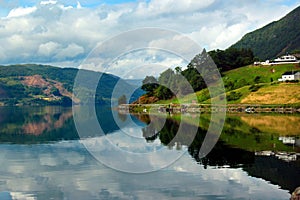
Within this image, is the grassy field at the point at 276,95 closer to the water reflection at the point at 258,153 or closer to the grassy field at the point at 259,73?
the grassy field at the point at 259,73

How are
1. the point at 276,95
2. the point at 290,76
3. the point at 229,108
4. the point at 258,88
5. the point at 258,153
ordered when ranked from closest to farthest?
the point at 258,153 → the point at 276,95 → the point at 229,108 → the point at 258,88 → the point at 290,76

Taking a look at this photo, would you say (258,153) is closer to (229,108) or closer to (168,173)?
(168,173)

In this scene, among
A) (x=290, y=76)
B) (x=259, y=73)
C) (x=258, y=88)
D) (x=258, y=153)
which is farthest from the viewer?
(x=259, y=73)

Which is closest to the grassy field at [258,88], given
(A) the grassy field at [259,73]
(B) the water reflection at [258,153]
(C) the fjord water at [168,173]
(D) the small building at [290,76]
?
(A) the grassy field at [259,73]

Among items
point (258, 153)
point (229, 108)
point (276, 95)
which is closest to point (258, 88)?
point (276, 95)

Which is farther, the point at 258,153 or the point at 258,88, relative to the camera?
the point at 258,88

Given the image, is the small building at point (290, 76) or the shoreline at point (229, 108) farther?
the small building at point (290, 76)

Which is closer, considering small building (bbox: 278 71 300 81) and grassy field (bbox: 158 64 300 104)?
grassy field (bbox: 158 64 300 104)

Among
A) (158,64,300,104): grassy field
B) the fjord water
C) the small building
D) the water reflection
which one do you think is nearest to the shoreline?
(158,64,300,104): grassy field

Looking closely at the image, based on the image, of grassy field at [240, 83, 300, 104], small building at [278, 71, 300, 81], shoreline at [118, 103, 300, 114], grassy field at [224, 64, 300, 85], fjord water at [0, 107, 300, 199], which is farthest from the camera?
grassy field at [224, 64, 300, 85]

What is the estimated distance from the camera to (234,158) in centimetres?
4247

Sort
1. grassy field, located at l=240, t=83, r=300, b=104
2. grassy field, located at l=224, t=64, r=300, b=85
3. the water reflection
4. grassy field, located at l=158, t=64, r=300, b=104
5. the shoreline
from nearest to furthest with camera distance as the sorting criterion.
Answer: the water reflection
the shoreline
grassy field, located at l=240, t=83, r=300, b=104
grassy field, located at l=158, t=64, r=300, b=104
grassy field, located at l=224, t=64, r=300, b=85

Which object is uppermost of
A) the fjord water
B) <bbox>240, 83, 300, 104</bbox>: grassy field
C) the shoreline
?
<bbox>240, 83, 300, 104</bbox>: grassy field

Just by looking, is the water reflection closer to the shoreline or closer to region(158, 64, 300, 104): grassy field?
the shoreline
